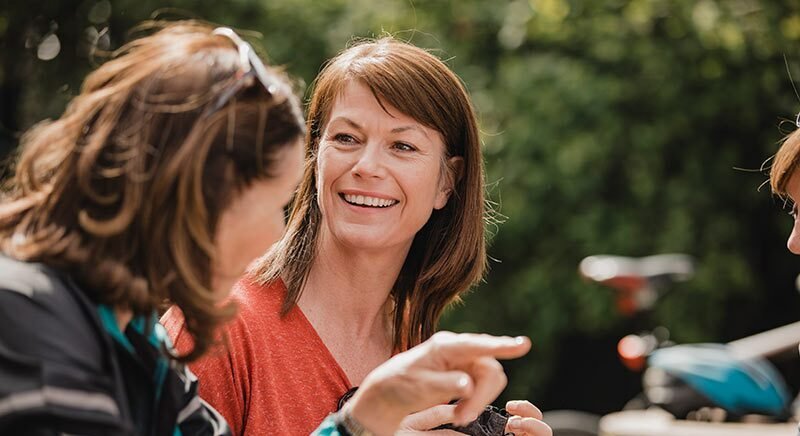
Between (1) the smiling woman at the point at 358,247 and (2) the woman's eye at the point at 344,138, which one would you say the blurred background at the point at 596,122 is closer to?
(1) the smiling woman at the point at 358,247

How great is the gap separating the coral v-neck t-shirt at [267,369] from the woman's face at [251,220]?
608 mm

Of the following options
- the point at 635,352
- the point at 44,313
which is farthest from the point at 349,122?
the point at 635,352

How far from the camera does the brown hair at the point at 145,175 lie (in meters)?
1.32

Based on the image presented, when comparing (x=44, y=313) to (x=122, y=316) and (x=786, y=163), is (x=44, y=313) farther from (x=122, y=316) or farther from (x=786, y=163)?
(x=786, y=163)

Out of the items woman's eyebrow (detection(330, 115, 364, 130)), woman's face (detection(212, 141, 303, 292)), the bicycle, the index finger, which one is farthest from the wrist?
the bicycle

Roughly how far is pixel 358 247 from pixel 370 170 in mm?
160

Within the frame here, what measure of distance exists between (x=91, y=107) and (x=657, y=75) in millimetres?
5305

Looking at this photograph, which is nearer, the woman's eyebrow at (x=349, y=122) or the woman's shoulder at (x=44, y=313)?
the woman's shoulder at (x=44, y=313)

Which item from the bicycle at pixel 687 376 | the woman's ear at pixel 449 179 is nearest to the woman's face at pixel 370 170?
the woman's ear at pixel 449 179

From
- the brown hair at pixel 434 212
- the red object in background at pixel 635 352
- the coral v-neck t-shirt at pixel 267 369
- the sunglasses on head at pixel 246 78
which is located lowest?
the red object in background at pixel 635 352

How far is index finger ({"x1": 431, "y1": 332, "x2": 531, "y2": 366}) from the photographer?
1.38m

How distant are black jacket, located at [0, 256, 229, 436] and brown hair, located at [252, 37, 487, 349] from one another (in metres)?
0.94

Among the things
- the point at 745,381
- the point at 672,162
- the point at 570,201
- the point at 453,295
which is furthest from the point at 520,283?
the point at 453,295

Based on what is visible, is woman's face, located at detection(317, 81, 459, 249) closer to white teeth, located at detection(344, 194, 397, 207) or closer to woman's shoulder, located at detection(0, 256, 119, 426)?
white teeth, located at detection(344, 194, 397, 207)
